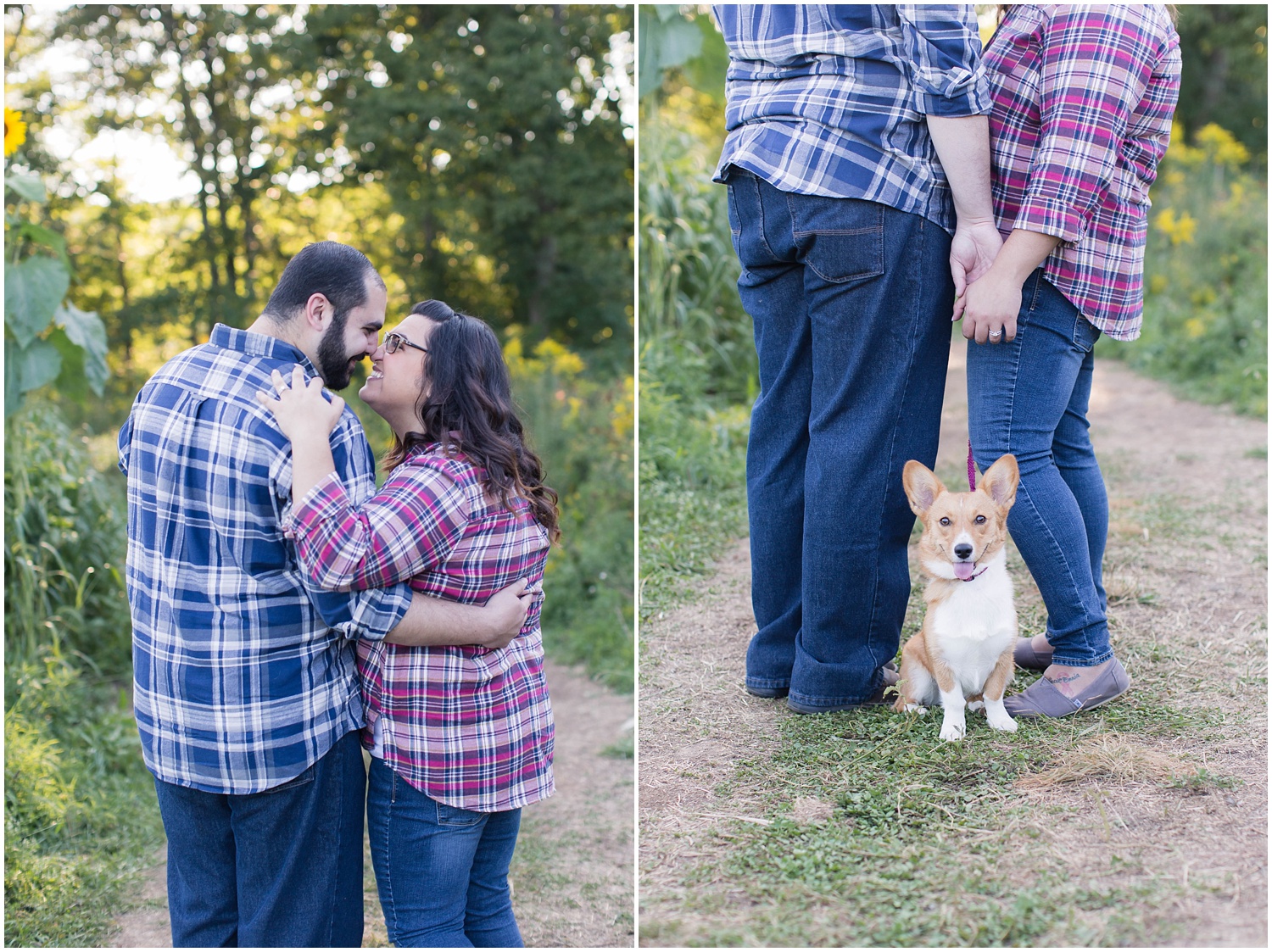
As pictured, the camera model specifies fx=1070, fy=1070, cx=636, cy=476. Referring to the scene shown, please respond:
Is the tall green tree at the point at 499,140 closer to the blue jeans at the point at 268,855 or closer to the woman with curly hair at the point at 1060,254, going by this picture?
the woman with curly hair at the point at 1060,254

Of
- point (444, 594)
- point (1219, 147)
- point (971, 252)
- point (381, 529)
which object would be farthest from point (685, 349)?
point (1219, 147)

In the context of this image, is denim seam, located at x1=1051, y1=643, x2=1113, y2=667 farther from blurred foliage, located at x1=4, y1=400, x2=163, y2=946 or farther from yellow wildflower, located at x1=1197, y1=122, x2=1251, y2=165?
yellow wildflower, located at x1=1197, y1=122, x2=1251, y2=165

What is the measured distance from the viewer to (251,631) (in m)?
1.81

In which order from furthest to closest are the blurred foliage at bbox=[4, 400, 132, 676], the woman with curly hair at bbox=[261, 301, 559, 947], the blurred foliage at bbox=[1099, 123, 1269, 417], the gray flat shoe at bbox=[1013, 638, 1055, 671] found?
the blurred foliage at bbox=[1099, 123, 1269, 417] < the blurred foliage at bbox=[4, 400, 132, 676] < the gray flat shoe at bbox=[1013, 638, 1055, 671] < the woman with curly hair at bbox=[261, 301, 559, 947]

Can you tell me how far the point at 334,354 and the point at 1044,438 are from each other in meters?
1.52

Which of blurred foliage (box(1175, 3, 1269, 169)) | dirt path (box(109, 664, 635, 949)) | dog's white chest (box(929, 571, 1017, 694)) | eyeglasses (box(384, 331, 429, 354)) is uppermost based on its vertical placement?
blurred foliage (box(1175, 3, 1269, 169))

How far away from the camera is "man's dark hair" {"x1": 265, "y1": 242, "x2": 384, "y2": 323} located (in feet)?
6.48

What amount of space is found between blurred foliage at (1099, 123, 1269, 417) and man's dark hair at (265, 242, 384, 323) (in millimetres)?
5480

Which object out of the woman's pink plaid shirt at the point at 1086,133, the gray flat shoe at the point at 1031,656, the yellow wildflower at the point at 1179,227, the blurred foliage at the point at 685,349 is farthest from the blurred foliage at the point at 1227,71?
the gray flat shoe at the point at 1031,656

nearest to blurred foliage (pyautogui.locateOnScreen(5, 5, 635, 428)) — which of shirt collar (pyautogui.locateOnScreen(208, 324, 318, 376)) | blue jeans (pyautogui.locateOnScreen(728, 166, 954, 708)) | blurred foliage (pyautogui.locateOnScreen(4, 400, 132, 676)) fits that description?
blurred foliage (pyautogui.locateOnScreen(4, 400, 132, 676))

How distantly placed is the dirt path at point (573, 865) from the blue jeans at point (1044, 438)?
1.36 metres

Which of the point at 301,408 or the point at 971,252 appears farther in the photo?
the point at 971,252

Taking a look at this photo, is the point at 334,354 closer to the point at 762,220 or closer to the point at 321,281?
the point at 321,281

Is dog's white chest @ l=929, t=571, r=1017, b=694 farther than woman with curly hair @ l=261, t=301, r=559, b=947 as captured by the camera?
Yes
